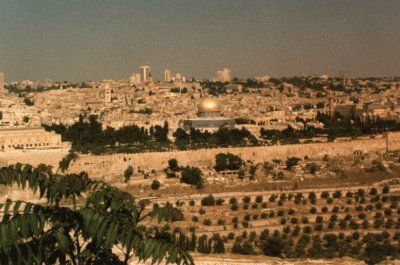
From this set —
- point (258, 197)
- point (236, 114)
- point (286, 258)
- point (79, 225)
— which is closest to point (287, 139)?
point (258, 197)

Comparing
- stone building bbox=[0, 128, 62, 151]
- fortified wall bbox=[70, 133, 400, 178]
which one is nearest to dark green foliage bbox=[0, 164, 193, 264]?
fortified wall bbox=[70, 133, 400, 178]

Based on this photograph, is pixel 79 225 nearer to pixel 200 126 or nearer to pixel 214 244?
pixel 214 244

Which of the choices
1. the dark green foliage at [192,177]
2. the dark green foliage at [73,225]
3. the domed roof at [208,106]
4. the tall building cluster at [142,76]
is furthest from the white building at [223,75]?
the dark green foliage at [73,225]

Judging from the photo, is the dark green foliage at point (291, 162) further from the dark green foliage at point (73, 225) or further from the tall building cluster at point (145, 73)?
the tall building cluster at point (145, 73)

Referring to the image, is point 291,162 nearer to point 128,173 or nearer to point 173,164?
point 173,164

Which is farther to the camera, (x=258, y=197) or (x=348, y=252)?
(x=258, y=197)

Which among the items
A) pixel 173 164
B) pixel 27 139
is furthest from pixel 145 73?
pixel 173 164

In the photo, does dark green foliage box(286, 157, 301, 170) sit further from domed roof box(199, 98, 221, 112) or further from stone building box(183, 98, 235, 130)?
domed roof box(199, 98, 221, 112)
